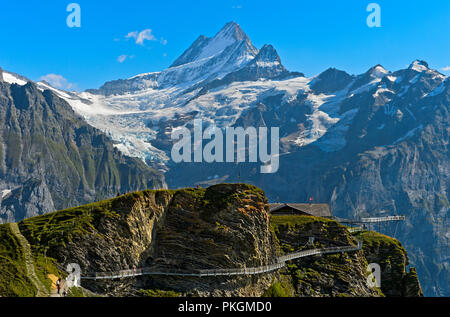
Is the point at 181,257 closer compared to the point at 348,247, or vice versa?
the point at 181,257

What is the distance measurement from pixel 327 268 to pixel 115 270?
55772 millimetres

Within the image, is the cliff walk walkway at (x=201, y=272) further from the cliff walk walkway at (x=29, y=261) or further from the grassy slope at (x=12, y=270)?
the grassy slope at (x=12, y=270)

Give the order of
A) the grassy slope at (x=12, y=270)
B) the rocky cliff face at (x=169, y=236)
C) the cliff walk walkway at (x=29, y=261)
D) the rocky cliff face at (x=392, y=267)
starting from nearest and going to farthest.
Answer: the grassy slope at (x=12, y=270) < the cliff walk walkway at (x=29, y=261) < the rocky cliff face at (x=169, y=236) < the rocky cliff face at (x=392, y=267)

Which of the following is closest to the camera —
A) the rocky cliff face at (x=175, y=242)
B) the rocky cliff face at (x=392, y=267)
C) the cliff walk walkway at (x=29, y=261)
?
the cliff walk walkway at (x=29, y=261)

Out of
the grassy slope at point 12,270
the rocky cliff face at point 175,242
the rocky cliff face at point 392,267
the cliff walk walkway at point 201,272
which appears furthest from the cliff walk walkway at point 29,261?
the rocky cliff face at point 392,267

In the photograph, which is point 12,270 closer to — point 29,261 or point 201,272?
point 29,261

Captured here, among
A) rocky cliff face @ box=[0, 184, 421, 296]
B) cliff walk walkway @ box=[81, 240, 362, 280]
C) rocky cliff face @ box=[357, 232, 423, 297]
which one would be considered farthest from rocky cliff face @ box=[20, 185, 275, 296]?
rocky cliff face @ box=[357, 232, 423, 297]

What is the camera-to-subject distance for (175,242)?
106 metres

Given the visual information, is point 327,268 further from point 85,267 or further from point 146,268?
point 85,267

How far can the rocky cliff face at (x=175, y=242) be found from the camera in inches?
3716

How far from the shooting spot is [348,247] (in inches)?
5561

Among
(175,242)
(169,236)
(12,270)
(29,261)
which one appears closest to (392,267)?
(175,242)

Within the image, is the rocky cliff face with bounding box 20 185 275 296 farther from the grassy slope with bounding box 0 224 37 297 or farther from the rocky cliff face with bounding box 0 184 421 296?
the grassy slope with bounding box 0 224 37 297
